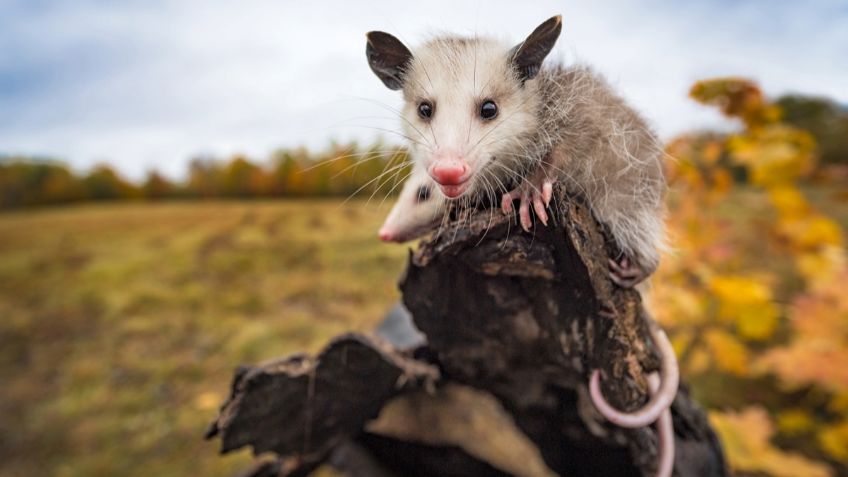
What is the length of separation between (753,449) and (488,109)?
5.99 feet

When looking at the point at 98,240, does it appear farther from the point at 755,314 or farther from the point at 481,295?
the point at 755,314

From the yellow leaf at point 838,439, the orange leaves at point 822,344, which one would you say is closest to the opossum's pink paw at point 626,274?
the orange leaves at point 822,344

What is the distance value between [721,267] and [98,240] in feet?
15.1

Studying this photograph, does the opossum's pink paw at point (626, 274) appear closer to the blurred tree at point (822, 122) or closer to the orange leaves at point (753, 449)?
the orange leaves at point (753, 449)

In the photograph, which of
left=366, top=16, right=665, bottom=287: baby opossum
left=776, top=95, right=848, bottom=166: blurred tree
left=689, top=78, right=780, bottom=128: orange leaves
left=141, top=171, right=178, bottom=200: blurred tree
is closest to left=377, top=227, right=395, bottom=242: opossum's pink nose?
left=366, top=16, right=665, bottom=287: baby opossum

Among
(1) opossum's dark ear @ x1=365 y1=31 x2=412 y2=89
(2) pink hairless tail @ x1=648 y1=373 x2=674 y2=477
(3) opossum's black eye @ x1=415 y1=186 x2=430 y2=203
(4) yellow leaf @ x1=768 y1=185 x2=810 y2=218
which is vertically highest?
(1) opossum's dark ear @ x1=365 y1=31 x2=412 y2=89

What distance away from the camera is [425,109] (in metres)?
1.45

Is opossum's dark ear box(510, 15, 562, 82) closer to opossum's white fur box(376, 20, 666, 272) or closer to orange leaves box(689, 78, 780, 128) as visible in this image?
opossum's white fur box(376, 20, 666, 272)

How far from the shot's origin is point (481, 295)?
1478 mm

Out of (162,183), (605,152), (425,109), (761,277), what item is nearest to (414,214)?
(425,109)

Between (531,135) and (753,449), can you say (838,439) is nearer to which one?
(753,449)

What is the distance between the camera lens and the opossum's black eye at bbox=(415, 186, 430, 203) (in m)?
1.68

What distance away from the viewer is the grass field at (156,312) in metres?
2.84

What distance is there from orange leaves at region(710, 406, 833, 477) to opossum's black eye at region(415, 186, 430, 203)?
64.8 inches
